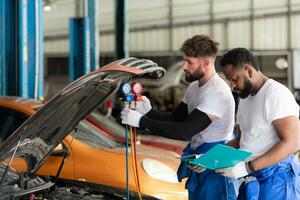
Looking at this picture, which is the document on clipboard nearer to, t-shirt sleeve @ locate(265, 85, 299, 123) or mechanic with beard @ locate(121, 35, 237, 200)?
mechanic with beard @ locate(121, 35, 237, 200)

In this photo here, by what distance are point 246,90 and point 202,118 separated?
31 cm

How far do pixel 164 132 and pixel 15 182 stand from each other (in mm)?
907

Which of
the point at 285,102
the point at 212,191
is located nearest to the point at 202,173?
the point at 212,191

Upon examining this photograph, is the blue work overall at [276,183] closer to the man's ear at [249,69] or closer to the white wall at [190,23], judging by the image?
the man's ear at [249,69]

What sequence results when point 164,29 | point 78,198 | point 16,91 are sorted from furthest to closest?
point 164,29, point 16,91, point 78,198

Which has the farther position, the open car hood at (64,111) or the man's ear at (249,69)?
the man's ear at (249,69)

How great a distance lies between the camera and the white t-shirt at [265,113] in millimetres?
3127

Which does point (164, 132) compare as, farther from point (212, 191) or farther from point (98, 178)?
point (98, 178)

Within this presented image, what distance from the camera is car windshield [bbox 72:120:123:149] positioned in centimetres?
527

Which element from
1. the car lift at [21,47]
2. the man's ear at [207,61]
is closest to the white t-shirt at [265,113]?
the man's ear at [207,61]

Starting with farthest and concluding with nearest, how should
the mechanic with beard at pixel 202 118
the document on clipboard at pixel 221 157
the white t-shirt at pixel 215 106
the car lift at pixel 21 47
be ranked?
the car lift at pixel 21 47 → the white t-shirt at pixel 215 106 → the mechanic with beard at pixel 202 118 → the document on clipboard at pixel 221 157

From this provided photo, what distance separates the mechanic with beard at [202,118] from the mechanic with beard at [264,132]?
0.67ft

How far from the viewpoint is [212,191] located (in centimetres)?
360

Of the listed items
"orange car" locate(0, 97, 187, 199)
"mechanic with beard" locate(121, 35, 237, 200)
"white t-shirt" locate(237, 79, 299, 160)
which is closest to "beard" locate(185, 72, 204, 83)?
"mechanic with beard" locate(121, 35, 237, 200)
